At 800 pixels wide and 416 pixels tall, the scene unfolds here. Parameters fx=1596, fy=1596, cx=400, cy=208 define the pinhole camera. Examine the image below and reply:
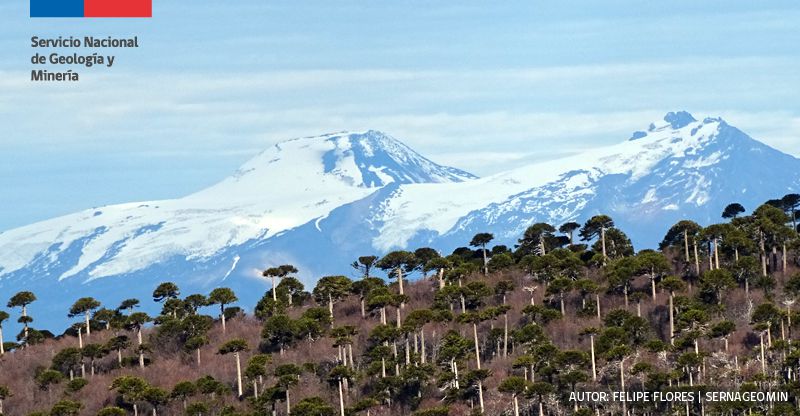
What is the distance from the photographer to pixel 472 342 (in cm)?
16200

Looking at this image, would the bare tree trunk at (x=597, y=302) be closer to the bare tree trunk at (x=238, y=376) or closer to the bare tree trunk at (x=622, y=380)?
the bare tree trunk at (x=622, y=380)

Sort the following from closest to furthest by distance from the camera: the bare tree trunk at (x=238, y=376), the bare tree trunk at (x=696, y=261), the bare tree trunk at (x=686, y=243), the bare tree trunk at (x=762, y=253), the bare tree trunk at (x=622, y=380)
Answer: the bare tree trunk at (x=622, y=380)
the bare tree trunk at (x=238, y=376)
the bare tree trunk at (x=762, y=253)
the bare tree trunk at (x=696, y=261)
the bare tree trunk at (x=686, y=243)

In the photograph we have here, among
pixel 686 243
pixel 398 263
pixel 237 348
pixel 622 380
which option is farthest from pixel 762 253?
pixel 237 348

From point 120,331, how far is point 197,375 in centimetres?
2376

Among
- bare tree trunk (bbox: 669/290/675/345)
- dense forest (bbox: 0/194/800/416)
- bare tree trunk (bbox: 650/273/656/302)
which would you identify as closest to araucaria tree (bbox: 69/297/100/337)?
dense forest (bbox: 0/194/800/416)

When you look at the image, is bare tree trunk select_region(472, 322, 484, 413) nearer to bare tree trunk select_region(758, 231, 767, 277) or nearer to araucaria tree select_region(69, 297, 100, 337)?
bare tree trunk select_region(758, 231, 767, 277)

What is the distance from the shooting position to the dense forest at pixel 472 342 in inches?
5733

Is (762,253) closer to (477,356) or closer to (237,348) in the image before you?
(477,356)

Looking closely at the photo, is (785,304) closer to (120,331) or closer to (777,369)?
(777,369)

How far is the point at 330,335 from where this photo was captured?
164 m

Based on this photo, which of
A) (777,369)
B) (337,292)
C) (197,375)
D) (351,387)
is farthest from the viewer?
(337,292)

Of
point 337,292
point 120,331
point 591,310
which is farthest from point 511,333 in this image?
point 120,331

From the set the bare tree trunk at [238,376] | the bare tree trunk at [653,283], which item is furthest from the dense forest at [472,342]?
the bare tree trunk at [238,376]

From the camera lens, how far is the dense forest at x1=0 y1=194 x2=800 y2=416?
145625 mm
